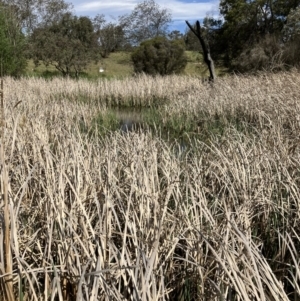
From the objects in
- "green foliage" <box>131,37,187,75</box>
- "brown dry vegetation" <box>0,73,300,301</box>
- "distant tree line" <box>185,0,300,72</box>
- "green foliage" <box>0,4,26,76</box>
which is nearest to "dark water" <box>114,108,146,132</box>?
"brown dry vegetation" <box>0,73,300,301</box>

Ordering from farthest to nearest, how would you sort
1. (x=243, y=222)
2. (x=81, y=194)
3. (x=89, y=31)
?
(x=89, y=31) < (x=81, y=194) < (x=243, y=222)

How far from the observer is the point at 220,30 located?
2061cm

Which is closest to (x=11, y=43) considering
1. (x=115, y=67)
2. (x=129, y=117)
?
(x=115, y=67)

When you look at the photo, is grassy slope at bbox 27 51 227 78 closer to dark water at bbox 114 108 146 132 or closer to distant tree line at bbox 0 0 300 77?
distant tree line at bbox 0 0 300 77

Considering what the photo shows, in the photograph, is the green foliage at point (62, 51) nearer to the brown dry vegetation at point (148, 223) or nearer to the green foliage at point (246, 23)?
the green foliage at point (246, 23)

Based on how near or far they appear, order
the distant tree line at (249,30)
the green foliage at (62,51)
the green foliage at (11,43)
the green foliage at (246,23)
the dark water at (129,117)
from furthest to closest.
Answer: the green foliage at (62,51) → the green foliage at (246,23) → the green foliage at (11,43) → the distant tree line at (249,30) → the dark water at (129,117)

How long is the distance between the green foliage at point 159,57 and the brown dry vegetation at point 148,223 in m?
15.6

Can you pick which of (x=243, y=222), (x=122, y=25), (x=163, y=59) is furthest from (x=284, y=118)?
(x=122, y=25)

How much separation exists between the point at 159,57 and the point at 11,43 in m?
6.57

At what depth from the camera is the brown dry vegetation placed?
148 centimetres

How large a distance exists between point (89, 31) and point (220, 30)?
342 inches

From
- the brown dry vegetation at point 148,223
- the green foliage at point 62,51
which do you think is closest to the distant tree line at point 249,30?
the green foliage at point 62,51

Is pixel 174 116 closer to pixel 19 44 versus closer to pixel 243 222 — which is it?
pixel 243 222

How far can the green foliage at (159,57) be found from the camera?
773 inches
